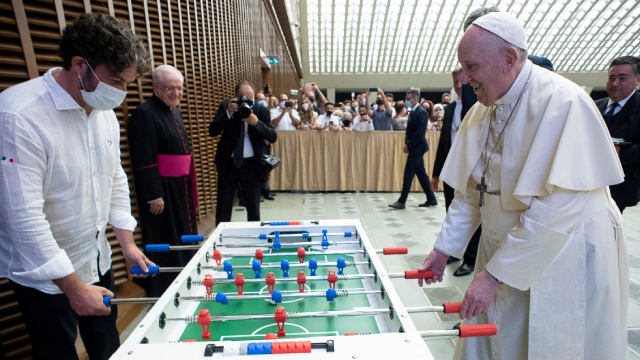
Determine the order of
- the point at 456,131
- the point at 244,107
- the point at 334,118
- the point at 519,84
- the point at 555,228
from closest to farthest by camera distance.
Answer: the point at 555,228 < the point at 519,84 < the point at 244,107 < the point at 456,131 < the point at 334,118

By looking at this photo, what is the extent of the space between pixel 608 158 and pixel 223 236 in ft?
5.66

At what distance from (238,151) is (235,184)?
36 cm

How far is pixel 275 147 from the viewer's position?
6406mm

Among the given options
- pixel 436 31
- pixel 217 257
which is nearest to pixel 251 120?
pixel 217 257

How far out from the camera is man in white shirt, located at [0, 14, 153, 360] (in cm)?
104

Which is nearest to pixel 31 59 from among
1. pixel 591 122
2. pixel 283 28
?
pixel 591 122

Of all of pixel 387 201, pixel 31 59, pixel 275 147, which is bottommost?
pixel 387 201

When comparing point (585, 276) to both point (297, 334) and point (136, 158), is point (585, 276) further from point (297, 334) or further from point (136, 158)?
point (136, 158)

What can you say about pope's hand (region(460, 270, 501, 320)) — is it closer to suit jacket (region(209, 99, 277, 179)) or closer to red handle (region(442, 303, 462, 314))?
red handle (region(442, 303, 462, 314))

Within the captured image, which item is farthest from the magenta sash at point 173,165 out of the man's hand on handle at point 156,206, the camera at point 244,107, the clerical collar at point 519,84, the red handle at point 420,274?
the clerical collar at point 519,84

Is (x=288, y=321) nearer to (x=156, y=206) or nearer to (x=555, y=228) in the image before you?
(x=555, y=228)

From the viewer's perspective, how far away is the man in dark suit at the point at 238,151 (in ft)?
10.6

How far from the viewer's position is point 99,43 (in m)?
1.15

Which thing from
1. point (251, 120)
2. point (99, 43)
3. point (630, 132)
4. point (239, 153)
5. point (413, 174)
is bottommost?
point (413, 174)
